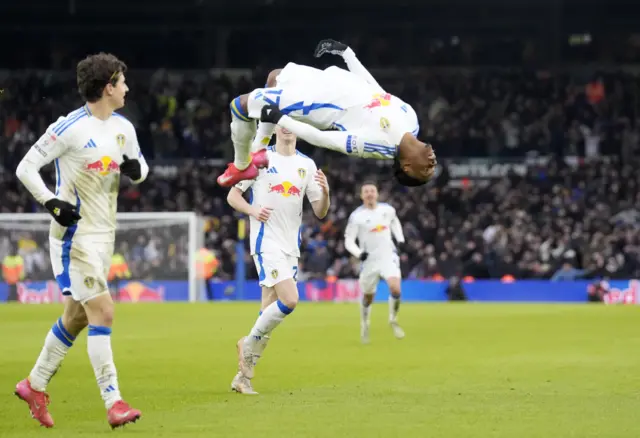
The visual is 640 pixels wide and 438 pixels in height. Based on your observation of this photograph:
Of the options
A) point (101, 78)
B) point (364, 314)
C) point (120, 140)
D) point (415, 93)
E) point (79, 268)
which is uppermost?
point (415, 93)

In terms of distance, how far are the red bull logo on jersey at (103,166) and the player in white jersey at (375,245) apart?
10581mm

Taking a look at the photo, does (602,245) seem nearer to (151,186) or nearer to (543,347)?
(151,186)

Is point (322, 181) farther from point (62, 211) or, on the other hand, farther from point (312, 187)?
point (62, 211)

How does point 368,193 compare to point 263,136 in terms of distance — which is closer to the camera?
point 263,136

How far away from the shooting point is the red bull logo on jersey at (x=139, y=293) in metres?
34.4

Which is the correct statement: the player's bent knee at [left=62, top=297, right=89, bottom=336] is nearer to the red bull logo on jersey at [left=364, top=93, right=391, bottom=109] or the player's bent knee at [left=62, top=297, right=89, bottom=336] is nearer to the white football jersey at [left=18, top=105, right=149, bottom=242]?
the white football jersey at [left=18, top=105, right=149, bottom=242]

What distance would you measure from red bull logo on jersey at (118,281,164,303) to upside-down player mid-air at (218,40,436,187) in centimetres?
2477

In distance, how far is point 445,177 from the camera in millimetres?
39344

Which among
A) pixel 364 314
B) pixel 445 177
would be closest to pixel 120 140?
pixel 364 314

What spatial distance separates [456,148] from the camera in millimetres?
41281

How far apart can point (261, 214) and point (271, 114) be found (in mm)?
3233

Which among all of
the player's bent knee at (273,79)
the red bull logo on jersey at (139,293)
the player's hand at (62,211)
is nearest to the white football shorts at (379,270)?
the player's bent knee at (273,79)

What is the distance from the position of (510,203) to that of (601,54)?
25.7 feet

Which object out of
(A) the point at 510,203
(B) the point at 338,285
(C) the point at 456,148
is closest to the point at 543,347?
(B) the point at 338,285
